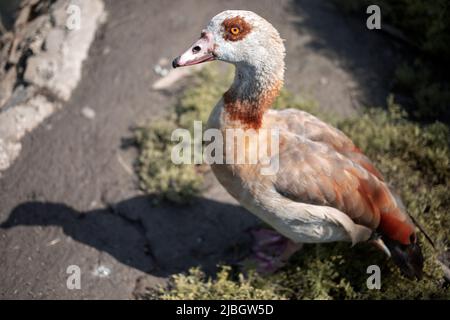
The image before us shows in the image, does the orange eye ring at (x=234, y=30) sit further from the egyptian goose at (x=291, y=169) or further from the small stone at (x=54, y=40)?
the small stone at (x=54, y=40)

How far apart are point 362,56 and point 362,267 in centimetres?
304

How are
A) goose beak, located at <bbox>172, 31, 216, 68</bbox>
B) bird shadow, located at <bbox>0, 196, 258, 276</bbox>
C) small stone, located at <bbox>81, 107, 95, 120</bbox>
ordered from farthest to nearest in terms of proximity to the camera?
small stone, located at <bbox>81, 107, 95, 120</bbox>, bird shadow, located at <bbox>0, 196, 258, 276</bbox>, goose beak, located at <bbox>172, 31, 216, 68</bbox>

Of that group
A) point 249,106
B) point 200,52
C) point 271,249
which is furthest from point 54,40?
point 271,249

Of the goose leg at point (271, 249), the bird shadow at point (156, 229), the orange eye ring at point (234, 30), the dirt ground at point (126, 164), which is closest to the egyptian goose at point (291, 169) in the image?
the orange eye ring at point (234, 30)

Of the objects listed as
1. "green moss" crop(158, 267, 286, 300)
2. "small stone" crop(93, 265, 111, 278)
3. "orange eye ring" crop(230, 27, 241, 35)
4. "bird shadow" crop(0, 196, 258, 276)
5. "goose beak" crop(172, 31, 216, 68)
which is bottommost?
"green moss" crop(158, 267, 286, 300)

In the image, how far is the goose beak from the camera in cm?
341

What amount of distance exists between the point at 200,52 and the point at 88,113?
272 centimetres

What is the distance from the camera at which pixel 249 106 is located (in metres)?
3.59

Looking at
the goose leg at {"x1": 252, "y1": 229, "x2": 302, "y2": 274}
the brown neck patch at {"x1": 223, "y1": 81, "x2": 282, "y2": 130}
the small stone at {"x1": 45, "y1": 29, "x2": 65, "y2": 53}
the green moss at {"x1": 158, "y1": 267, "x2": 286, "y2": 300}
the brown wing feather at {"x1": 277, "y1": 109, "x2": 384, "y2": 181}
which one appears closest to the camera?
the brown neck patch at {"x1": 223, "y1": 81, "x2": 282, "y2": 130}

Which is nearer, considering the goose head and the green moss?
the goose head

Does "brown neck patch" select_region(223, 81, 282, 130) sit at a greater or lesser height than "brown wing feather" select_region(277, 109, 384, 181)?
greater

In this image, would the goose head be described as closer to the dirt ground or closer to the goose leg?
the goose leg

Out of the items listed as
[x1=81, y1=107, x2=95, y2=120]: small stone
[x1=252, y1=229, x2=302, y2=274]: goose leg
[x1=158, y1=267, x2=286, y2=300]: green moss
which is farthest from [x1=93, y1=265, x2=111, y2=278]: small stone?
[x1=81, y1=107, x2=95, y2=120]: small stone
